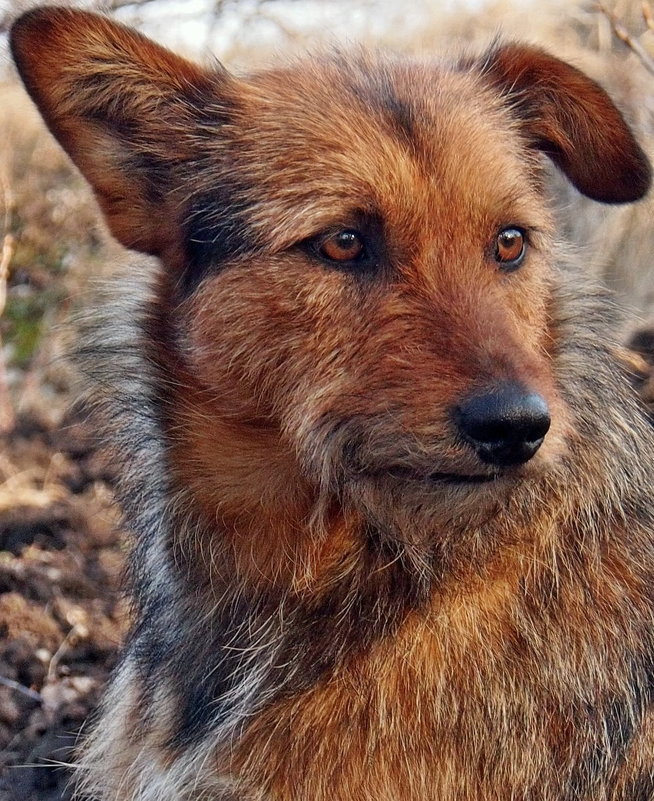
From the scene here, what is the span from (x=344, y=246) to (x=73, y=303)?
3.38 m

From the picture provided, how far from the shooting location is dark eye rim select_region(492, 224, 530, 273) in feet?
8.00

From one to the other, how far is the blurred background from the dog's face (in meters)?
0.26

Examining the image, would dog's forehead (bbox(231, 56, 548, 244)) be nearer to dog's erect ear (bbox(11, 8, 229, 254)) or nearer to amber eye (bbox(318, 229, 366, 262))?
amber eye (bbox(318, 229, 366, 262))

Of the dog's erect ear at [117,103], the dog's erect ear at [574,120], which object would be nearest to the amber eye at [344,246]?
the dog's erect ear at [117,103]

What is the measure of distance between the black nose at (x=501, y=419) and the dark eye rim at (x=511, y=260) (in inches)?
20.4

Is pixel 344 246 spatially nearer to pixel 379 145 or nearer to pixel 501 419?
pixel 379 145

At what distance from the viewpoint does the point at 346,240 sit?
236 centimetres

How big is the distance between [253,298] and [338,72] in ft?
2.24

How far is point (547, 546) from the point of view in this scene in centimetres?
247

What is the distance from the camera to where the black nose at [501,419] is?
1.99 metres

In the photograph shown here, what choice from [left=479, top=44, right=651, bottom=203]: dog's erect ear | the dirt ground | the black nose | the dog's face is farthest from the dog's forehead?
the dirt ground

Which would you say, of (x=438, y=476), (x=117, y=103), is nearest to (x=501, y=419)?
(x=438, y=476)

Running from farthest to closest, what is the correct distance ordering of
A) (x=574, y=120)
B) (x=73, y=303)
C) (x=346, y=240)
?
(x=73, y=303), (x=574, y=120), (x=346, y=240)

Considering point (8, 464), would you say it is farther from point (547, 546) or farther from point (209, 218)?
point (547, 546)
